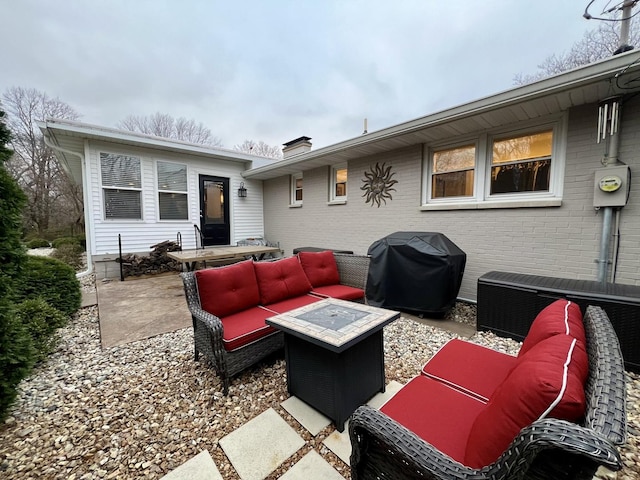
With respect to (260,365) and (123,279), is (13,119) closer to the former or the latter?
(123,279)

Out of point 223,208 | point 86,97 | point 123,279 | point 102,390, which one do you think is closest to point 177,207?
point 223,208

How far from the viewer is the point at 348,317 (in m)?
2.12

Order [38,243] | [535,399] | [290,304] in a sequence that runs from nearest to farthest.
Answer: [535,399] → [290,304] → [38,243]

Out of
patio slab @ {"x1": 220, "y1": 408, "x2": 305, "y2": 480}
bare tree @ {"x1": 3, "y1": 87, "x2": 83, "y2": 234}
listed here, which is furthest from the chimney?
bare tree @ {"x1": 3, "y1": 87, "x2": 83, "y2": 234}

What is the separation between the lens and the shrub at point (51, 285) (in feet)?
10.9

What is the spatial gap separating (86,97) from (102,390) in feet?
58.5

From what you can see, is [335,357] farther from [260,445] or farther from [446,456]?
[446,456]

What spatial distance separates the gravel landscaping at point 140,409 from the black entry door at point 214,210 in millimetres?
4827

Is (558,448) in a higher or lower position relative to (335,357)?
higher

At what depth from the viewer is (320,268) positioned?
12.1ft

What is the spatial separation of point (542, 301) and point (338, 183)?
4610 millimetres

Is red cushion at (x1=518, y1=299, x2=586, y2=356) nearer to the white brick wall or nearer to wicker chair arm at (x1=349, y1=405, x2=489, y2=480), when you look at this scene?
wicker chair arm at (x1=349, y1=405, x2=489, y2=480)

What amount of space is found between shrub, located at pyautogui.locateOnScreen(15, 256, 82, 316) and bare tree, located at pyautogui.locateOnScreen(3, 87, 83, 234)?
42.1 ft

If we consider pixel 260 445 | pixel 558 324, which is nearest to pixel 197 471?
pixel 260 445
